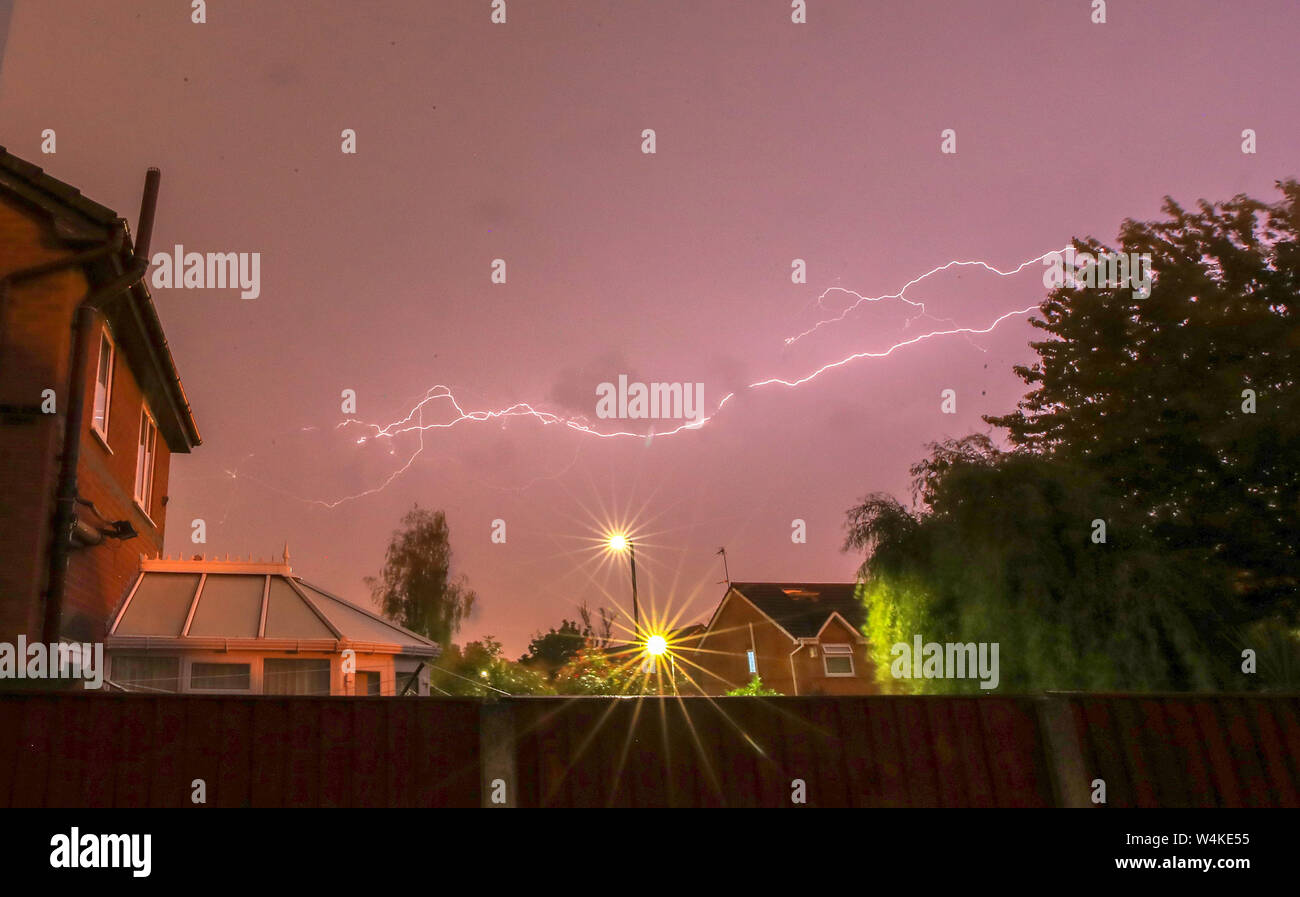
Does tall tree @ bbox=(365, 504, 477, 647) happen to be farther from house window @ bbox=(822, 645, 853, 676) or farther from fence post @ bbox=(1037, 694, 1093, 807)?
fence post @ bbox=(1037, 694, 1093, 807)

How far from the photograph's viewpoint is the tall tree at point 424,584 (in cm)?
4531

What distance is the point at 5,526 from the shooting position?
9.71 m

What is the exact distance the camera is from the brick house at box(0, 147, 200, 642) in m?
9.82

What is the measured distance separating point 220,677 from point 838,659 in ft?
95.0

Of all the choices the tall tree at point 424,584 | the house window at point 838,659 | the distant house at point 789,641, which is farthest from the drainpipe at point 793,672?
the tall tree at point 424,584

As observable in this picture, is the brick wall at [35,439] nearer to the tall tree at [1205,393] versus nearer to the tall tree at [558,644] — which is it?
the tall tree at [1205,393]

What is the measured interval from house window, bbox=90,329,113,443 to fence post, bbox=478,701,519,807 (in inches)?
285

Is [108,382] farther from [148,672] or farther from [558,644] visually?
[558,644]

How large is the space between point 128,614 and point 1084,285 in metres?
20.8

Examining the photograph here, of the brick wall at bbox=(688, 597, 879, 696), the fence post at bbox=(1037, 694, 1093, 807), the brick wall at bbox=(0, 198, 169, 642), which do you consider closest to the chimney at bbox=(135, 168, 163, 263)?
the brick wall at bbox=(0, 198, 169, 642)
